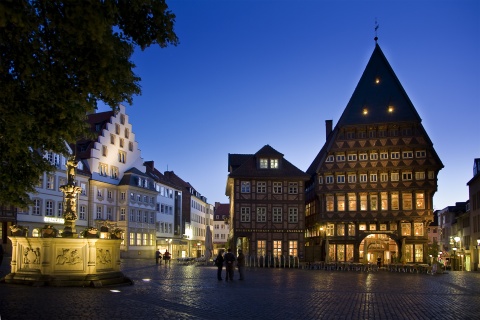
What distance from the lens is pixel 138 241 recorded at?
6438cm

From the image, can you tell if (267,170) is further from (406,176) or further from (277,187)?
(406,176)

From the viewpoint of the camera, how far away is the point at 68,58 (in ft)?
32.6

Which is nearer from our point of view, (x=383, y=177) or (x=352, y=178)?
(x=383, y=177)

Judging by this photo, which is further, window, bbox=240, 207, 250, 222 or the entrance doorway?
the entrance doorway

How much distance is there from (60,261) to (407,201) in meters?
42.0

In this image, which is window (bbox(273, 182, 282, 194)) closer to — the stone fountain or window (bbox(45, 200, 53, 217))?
window (bbox(45, 200, 53, 217))

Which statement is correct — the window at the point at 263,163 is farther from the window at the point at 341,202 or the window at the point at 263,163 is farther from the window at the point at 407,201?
the window at the point at 407,201

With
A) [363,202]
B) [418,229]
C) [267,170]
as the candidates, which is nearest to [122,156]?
[267,170]

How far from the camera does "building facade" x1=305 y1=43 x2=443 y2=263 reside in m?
53.7

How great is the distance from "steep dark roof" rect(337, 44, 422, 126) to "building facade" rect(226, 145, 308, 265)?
798 centimetres

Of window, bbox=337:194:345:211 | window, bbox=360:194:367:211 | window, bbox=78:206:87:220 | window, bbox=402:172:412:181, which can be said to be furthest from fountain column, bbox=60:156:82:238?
window, bbox=402:172:412:181

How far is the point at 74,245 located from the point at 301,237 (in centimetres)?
3700

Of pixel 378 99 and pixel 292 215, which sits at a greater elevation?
pixel 378 99

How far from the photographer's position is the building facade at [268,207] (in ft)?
176
